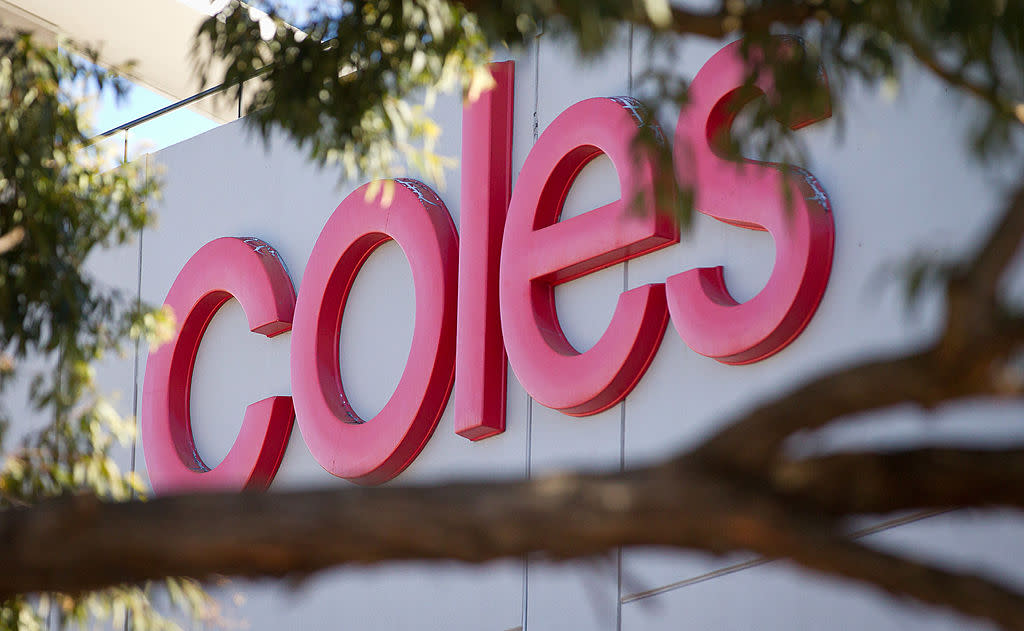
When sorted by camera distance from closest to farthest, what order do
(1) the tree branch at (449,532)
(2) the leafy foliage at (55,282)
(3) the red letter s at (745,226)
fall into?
(1) the tree branch at (449,532), (2) the leafy foliage at (55,282), (3) the red letter s at (745,226)

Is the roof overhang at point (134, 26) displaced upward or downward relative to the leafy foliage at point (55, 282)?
upward

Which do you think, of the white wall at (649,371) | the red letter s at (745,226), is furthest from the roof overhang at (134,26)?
the red letter s at (745,226)

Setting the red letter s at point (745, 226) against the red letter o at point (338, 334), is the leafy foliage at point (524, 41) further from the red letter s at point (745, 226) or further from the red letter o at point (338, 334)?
the red letter o at point (338, 334)

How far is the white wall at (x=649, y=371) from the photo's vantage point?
16.5 feet

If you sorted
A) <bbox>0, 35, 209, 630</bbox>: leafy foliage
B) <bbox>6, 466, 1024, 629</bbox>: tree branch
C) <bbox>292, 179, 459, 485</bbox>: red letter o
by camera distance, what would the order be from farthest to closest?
1. <bbox>292, 179, 459, 485</bbox>: red letter o
2. <bbox>0, 35, 209, 630</bbox>: leafy foliage
3. <bbox>6, 466, 1024, 629</bbox>: tree branch

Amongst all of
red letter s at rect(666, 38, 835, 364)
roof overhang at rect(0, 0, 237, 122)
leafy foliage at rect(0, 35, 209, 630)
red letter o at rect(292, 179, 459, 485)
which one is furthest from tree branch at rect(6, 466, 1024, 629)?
roof overhang at rect(0, 0, 237, 122)

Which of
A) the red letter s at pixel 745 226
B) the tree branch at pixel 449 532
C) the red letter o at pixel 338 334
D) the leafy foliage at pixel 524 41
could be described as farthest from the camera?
the red letter o at pixel 338 334

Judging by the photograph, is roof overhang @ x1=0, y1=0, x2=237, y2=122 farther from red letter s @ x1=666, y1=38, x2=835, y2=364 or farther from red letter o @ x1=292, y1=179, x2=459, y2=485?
red letter s @ x1=666, y1=38, x2=835, y2=364

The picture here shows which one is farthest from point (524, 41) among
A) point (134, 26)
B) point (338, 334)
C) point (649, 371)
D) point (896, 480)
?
point (134, 26)

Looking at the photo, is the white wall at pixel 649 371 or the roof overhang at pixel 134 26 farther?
the roof overhang at pixel 134 26

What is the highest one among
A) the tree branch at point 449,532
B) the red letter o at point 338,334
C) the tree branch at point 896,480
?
the red letter o at point 338,334

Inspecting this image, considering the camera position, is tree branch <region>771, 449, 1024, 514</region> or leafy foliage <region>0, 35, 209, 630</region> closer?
tree branch <region>771, 449, 1024, 514</region>

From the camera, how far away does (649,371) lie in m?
6.04

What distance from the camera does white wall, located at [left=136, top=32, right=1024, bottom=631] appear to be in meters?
→ 5.04
